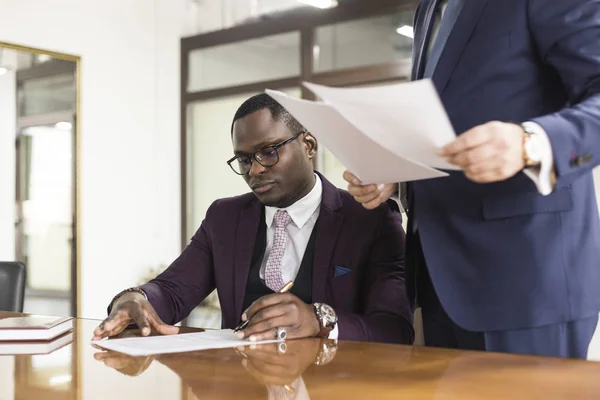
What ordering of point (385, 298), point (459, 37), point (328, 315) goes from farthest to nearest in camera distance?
point (385, 298)
point (328, 315)
point (459, 37)

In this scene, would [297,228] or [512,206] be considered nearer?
[512,206]

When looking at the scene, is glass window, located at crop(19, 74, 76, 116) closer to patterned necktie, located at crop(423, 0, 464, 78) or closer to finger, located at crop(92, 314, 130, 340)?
finger, located at crop(92, 314, 130, 340)

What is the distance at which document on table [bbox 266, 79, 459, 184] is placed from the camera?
3.24 feet

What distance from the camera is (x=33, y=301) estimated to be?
5.08 m

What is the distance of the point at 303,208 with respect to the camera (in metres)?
1.99

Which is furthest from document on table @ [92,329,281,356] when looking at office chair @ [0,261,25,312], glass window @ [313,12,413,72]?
glass window @ [313,12,413,72]

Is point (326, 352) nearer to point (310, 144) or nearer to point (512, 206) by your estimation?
point (512, 206)

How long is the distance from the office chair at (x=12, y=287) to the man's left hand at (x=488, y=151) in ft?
6.11

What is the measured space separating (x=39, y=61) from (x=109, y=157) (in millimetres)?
922

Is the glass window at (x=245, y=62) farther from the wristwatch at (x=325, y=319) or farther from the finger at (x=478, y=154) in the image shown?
the finger at (x=478, y=154)

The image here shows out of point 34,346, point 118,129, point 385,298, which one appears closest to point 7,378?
point 34,346

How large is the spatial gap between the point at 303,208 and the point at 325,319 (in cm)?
58

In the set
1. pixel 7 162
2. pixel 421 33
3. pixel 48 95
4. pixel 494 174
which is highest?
pixel 48 95

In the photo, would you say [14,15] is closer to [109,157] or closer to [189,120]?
[109,157]
